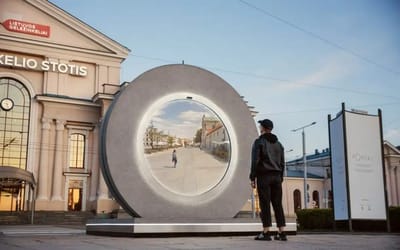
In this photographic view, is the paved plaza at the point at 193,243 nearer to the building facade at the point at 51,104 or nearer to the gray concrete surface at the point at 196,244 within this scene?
the gray concrete surface at the point at 196,244

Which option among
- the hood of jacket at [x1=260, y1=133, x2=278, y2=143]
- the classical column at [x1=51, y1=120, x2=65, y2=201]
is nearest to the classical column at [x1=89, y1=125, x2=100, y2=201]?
the classical column at [x1=51, y1=120, x2=65, y2=201]

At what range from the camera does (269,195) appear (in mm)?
6668

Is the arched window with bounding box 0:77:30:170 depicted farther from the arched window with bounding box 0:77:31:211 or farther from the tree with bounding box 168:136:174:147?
the tree with bounding box 168:136:174:147

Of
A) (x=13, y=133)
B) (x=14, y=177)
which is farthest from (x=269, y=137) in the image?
(x=13, y=133)

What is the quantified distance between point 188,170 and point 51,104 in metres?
28.1

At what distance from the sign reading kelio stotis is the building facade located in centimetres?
6

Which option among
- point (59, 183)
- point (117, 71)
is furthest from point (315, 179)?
point (59, 183)

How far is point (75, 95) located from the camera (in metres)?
36.5

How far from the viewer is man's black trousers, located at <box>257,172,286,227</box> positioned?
664 centimetres

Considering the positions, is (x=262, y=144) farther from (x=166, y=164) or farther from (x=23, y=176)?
(x=23, y=176)

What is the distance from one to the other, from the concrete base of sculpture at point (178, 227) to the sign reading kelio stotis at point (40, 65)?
2823cm

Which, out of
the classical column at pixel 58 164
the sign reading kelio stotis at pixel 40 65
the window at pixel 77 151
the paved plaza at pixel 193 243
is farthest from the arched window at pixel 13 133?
the paved plaza at pixel 193 243

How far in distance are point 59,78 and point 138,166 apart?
29548 mm

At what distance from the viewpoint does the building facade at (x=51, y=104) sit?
33438mm
